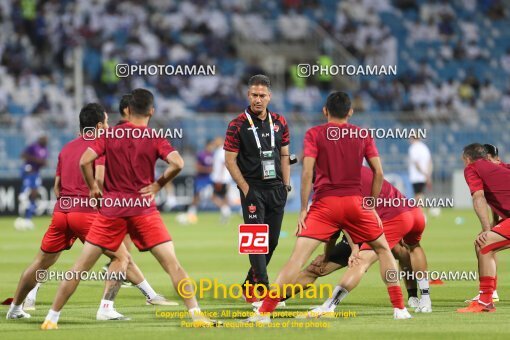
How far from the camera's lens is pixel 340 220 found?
11.1 meters

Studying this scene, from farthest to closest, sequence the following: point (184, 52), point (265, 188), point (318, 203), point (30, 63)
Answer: point (184, 52) < point (30, 63) < point (265, 188) < point (318, 203)

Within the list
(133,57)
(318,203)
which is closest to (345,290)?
(318,203)

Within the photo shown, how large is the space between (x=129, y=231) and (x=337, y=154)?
7.41 feet

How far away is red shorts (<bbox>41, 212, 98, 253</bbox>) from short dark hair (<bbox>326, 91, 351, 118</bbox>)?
9.42ft

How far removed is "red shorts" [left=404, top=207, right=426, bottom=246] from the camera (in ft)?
41.0

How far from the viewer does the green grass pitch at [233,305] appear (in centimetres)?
1049

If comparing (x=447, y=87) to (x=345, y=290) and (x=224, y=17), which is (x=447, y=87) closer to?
(x=224, y=17)

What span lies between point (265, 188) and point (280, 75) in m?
28.3

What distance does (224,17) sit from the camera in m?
42.1

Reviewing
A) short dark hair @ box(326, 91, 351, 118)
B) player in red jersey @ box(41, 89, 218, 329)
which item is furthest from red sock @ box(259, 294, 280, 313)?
short dark hair @ box(326, 91, 351, 118)

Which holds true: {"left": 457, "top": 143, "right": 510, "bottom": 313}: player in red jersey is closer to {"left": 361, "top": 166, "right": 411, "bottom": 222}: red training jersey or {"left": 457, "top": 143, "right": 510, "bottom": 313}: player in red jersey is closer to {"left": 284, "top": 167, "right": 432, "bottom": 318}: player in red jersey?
{"left": 284, "top": 167, "right": 432, "bottom": 318}: player in red jersey

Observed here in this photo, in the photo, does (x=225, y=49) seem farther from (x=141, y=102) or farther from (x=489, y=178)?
(x=141, y=102)

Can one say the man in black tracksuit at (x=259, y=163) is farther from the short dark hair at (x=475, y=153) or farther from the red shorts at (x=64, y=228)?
the short dark hair at (x=475, y=153)

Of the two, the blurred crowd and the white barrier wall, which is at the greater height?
the blurred crowd
